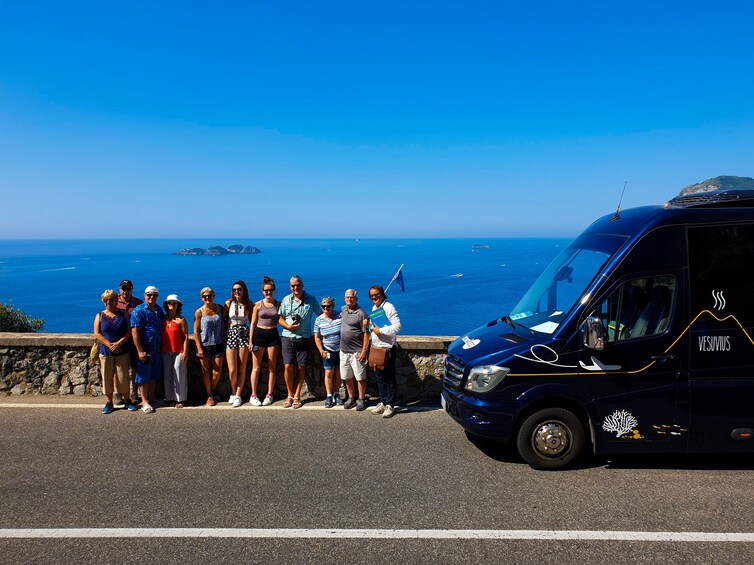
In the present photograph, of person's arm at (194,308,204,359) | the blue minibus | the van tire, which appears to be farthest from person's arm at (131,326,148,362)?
the van tire

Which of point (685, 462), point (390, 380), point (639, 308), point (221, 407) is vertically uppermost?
point (639, 308)

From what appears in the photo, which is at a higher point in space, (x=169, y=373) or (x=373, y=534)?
(x=169, y=373)

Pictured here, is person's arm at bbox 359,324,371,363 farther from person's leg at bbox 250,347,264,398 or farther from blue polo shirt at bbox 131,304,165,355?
blue polo shirt at bbox 131,304,165,355

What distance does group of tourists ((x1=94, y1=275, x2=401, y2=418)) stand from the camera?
7027mm

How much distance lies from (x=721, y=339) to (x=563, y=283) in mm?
1558

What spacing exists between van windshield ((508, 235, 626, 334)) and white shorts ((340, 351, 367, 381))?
2189 mm

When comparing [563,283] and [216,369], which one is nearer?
[563,283]

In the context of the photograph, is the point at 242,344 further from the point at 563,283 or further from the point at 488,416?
the point at 563,283

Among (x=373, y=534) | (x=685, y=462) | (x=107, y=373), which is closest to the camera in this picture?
(x=373, y=534)

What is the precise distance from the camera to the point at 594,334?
15.4 feet

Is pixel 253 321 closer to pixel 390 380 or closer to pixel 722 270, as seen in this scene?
pixel 390 380

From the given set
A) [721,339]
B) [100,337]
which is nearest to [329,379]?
[100,337]

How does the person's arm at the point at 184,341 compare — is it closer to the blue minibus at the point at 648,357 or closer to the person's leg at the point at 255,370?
the person's leg at the point at 255,370

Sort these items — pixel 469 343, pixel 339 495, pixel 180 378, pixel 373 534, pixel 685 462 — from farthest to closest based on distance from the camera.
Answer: pixel 180 378 < pixel 469 343 < pixel 685 462 < pixel 339 495 < pixel 373 534
